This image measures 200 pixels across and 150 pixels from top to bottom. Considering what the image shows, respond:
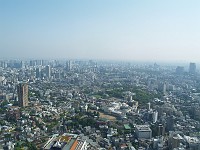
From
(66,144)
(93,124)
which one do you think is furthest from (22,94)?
(66,144)

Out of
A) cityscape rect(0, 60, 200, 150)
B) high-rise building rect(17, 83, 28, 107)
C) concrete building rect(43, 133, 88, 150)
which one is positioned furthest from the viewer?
high-rise building rect(17, 83, 28, 107)

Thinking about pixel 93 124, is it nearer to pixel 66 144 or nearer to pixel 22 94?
pixel 66 144

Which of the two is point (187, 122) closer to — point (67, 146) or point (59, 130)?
point (59, 130)

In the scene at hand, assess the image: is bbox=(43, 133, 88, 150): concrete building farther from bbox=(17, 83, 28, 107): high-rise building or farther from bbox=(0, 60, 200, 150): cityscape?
bbox=(17, 83, 28, 107): high-rise building

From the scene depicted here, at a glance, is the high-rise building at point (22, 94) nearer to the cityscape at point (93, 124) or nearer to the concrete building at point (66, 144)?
the cityscape at point (93, 124)

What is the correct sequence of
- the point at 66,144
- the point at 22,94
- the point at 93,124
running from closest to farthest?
the point at 66,144 → the point at 93,124 → the point at 22,94

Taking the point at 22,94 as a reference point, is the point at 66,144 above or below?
below

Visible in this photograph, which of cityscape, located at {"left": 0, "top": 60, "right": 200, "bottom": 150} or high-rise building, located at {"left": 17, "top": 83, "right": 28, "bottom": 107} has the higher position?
high-rise building, located at {"left": 17, "top": 83, "right": 28, "bottom": 107}

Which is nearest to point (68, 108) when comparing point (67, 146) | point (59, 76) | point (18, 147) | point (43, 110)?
point (43, 110)

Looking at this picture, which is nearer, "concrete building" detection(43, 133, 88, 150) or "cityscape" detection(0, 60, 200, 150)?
"concrete building" detection(43, 133, 88, 150)

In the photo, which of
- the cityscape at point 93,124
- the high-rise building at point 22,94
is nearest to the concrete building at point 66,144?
the cityscape at point 93,124

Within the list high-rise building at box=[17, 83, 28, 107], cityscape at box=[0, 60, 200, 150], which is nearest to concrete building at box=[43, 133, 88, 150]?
cityscape at box=[0, 60, 200, 150]
